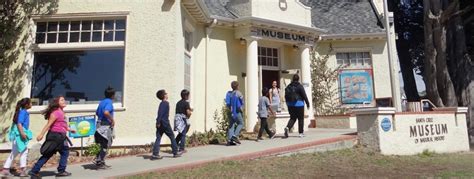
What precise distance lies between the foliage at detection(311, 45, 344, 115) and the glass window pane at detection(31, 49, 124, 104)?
8486 mm

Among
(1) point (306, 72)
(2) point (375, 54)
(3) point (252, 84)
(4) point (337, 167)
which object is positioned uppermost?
(2) point (375, 54)

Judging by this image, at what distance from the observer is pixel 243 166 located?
7.02 metres

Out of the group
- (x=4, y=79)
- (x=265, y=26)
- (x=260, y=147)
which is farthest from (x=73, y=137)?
(x=265, y=26)

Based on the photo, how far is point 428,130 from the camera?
9.98 metres

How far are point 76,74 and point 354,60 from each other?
11.4 meters

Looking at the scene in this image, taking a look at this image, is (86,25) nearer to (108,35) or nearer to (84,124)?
(108,35)

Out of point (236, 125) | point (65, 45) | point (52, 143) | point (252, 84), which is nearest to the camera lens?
point (52, 143)

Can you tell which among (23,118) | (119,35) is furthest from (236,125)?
(23,118)

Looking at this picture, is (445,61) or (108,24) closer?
(108,24)

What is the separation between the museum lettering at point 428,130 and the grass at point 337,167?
84 centimetres

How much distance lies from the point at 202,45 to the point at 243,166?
6501 mm

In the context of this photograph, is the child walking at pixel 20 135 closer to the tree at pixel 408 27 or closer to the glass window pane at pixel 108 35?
the glass window pane at pixel 108 35

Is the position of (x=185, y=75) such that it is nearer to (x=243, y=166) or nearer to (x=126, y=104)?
(x=126, y=104)

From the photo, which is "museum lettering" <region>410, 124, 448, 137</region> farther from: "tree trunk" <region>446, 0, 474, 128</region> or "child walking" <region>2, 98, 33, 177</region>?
"child walking" <region>2, 98, 33, 177</region>
